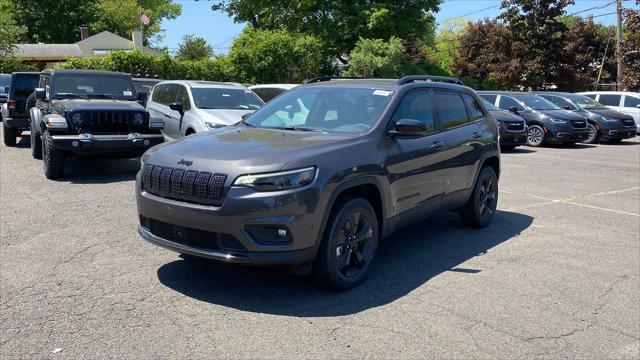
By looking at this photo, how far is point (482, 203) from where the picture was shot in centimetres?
705

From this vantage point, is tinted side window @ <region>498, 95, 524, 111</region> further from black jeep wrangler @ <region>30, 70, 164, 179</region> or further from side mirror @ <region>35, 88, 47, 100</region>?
side mirror @ <region>35, 88, 47, 100</region>

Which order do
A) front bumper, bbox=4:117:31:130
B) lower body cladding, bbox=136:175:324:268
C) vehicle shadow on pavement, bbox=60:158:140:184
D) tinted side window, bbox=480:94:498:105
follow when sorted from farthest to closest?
1. tinted side window, bbox=480:94:498:105
2. front bumper, bbox=4:117:31:130
3. vehicle shadow on pavement, bbox=60:158:140:184
4. lower body cladding, bbox=136:175:324:268

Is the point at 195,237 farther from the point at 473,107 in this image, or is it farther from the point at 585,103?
the point at 585,103

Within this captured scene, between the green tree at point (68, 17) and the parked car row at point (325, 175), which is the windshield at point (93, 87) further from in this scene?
the green tree at point (68, 17)

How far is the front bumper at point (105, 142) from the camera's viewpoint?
8.96 meters

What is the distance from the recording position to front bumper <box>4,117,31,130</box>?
1338 cm

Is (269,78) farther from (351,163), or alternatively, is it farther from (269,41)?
(351,163)

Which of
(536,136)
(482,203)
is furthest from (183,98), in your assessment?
(536,136)

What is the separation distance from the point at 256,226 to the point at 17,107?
11603 mm

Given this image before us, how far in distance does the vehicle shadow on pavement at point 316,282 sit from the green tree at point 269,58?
19338mm

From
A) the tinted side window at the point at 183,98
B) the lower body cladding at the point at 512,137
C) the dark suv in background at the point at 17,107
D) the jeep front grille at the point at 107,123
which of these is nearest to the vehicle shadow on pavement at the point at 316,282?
the jeep front grille at the point at 107,123

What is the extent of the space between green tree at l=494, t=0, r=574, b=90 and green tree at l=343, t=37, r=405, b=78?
6.11 metres

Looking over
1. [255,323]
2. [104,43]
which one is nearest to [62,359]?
[255,323]

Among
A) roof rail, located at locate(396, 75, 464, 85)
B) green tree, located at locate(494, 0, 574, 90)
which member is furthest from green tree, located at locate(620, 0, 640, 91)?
roof rail, located at locate(396, 75, 464, 85)
